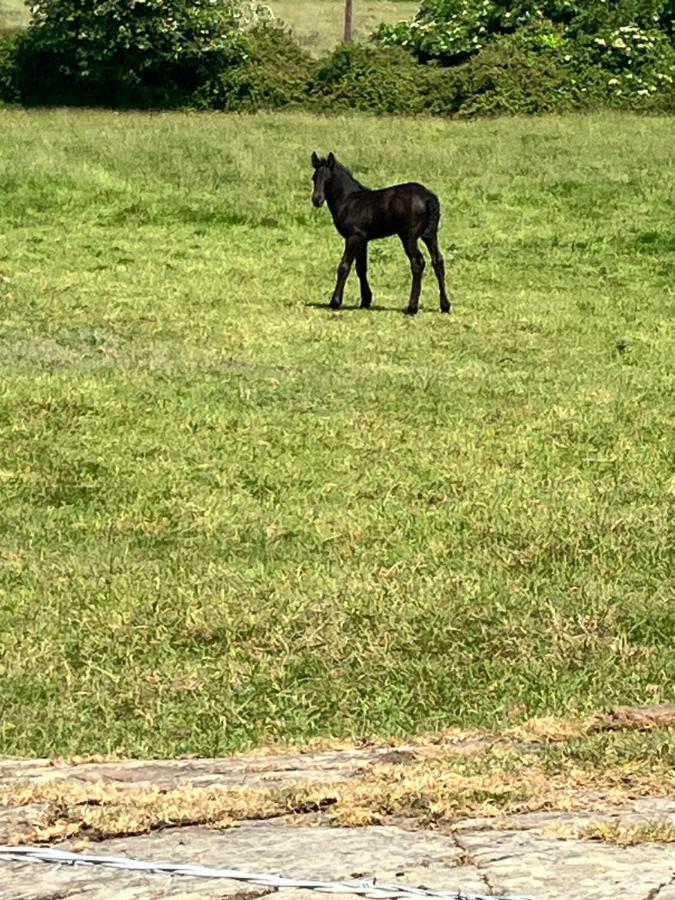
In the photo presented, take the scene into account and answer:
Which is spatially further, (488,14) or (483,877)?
(488,14)

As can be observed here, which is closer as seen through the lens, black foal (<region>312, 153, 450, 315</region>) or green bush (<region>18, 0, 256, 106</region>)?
black foal (<region>312, 153, 450, 315</region>)

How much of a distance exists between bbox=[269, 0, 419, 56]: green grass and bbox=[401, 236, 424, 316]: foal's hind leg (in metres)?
35.6

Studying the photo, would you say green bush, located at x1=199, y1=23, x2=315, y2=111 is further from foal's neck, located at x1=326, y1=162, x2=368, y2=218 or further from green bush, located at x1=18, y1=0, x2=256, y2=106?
foal's neck, located at x1=326, y1=162, x2=368, y2=218

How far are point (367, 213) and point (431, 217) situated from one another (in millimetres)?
731

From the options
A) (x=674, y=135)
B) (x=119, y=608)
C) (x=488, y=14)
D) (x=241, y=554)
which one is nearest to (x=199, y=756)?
(x=119, y=608)

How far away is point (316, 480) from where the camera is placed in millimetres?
11867

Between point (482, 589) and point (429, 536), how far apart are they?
1.28 meters

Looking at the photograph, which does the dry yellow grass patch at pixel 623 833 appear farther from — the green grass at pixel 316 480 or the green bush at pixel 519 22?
the green bush at pixel 519 22

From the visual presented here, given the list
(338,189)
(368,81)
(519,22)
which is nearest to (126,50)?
(368,81)

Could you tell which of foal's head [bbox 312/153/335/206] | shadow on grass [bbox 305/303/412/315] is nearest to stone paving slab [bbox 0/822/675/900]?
shadow on grass [bbox 305/303/412/315]

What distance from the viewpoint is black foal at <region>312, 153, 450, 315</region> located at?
770 inches

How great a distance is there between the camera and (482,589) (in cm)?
920

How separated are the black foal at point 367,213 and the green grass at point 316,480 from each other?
60 centimetres

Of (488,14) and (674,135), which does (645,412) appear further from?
(488,14)
